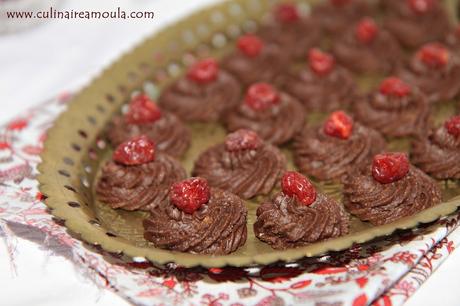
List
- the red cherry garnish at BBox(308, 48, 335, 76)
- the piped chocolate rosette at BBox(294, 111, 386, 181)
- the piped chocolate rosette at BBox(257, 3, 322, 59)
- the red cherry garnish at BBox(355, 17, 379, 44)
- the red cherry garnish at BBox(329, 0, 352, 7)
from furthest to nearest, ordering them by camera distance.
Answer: the red cherry garnish at BBox(329, 0, 352, 7) → the piped chocolate rosette at BBox(257, 3, 322, 59) → the red cherry garnish at BBox(355, 17, 379, 44) → the red cherry garnish at BBox(308, 48, 335, 76) → the piped chocolate rosette at BBox(294, 111, 386, 181)

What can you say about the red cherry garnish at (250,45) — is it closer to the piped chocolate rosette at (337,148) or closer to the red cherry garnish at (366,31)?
the red cherry garnish at (366,31)

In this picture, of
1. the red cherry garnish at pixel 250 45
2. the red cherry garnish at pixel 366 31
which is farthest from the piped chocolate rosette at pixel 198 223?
the red cherry garnish at pixel 366 31

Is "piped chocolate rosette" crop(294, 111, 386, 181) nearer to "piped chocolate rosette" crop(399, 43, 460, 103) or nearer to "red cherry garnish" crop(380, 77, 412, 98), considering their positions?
"red cherry garnish" crop(380, 77, 412, 98)

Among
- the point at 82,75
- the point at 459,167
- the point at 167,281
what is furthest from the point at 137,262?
the point at 82,75

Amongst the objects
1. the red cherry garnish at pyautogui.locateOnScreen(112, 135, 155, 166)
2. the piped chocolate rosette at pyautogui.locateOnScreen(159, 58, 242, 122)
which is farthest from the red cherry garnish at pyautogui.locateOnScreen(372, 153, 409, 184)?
the piped chocolate rosette at pyautogui.locateOnScreen(159, 58, 242, 122)

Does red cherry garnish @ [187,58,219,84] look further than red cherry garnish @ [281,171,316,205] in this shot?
Yes

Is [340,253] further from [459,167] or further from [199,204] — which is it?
[459,167]

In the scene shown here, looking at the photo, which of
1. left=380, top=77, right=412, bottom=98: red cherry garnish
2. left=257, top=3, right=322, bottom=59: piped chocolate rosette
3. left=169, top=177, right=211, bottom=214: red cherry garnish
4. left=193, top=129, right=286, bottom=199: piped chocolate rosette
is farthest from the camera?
left=257, top=3, right=322, bottom=59: piped chocolate rosette
